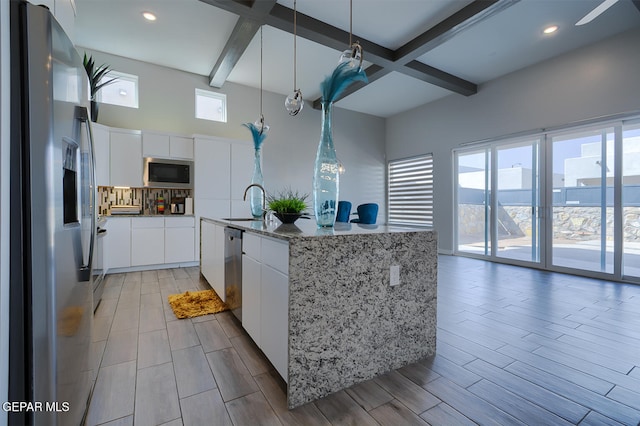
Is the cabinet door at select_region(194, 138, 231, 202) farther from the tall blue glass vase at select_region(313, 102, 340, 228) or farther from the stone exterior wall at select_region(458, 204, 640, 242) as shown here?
the stone exterior wall at select_region(458, 204, 640, 242)

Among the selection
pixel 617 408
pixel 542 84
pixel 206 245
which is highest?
pixel 542 84

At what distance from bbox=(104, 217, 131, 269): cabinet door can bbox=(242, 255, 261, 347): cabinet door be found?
3237mm

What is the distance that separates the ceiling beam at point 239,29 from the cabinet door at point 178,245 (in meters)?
2.81

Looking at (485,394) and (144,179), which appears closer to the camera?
(485,394)

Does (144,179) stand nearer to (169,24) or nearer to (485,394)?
(169,24)

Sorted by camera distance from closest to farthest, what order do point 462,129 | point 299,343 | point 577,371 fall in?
point 299,343 < point 577,371 < point 462,129

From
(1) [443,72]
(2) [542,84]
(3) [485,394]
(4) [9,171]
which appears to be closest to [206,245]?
(4) [9,171]

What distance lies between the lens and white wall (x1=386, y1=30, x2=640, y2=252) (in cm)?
398

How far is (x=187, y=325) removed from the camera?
8.23 feet

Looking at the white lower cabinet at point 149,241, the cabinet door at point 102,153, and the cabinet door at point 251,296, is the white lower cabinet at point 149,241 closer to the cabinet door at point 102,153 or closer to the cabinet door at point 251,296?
the cabinet door at point 102,153

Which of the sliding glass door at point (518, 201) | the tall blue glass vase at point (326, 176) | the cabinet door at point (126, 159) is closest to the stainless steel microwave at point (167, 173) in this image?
the cabinet door at point (126, 159)

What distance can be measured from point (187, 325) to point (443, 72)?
5.68 meters

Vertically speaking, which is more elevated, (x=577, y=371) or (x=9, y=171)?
(x=9, y=171)

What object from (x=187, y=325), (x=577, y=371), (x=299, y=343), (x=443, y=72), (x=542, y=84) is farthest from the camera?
(x=443, y=72)
